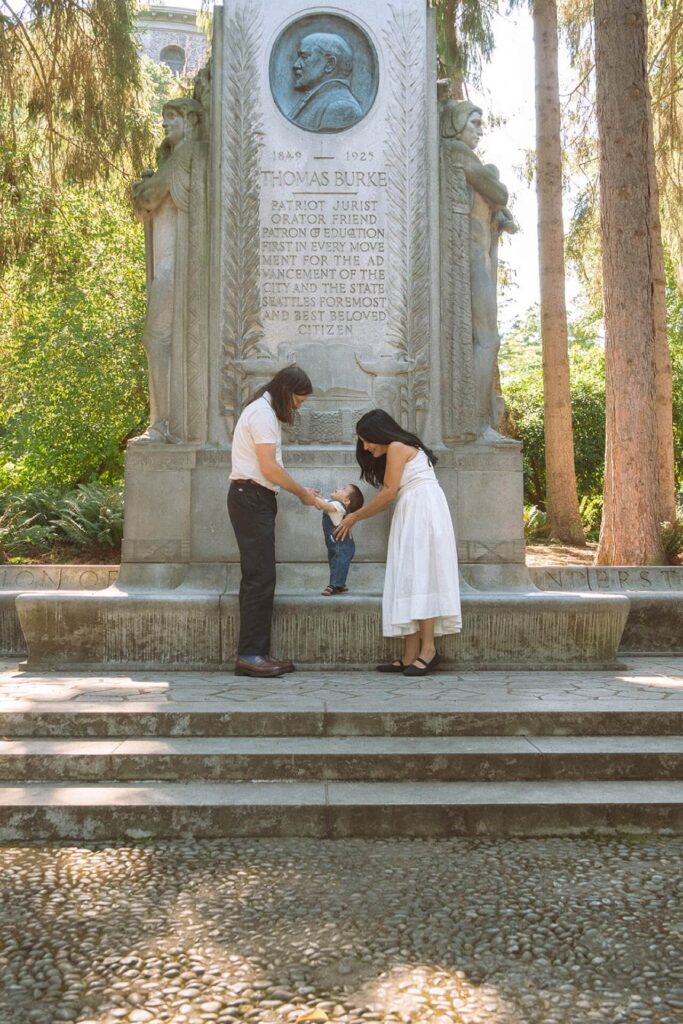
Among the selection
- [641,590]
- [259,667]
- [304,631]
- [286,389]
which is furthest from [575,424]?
[259,667]

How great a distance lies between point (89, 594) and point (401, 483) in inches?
84.5

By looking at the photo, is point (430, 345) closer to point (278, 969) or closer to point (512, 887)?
point (512, 887)

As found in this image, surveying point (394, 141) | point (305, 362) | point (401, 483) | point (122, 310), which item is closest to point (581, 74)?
point (122, 310)

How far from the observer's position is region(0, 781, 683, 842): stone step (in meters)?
4.13

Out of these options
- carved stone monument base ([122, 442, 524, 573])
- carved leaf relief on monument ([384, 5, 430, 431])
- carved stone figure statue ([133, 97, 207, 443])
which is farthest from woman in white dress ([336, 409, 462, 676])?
carved stone figure statue ([133, 97, 207, 443])

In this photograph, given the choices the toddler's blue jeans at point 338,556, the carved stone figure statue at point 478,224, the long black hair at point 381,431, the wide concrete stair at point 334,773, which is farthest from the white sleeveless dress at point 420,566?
the carved stone figure statue at point 478,224

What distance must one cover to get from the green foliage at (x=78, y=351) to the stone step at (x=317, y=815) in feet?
43.9

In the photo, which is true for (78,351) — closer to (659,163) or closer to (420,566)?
(659,163)

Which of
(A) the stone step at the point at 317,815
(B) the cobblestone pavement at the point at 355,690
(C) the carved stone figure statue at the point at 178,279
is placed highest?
(C) the carved stone figure statue at the point at 178,279

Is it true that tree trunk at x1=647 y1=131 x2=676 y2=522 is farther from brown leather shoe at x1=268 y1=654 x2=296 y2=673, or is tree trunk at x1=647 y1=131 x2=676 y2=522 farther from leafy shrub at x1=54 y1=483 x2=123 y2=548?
brown leather shoe at x1=268 y1=654 x2=296 y2=673

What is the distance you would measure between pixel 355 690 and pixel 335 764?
1078mm

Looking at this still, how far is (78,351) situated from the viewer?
1712 centimetres

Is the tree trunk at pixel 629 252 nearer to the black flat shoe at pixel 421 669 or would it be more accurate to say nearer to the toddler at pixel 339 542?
the toddler at pixel 339 542

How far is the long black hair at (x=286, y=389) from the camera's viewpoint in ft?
20.2
